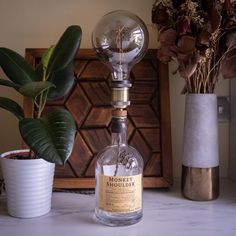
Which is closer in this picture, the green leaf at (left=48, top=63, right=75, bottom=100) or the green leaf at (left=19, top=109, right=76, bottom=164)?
the green leaf at (left=19, top=109, right=76, bottom=164)

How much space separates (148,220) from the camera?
29.0 inches

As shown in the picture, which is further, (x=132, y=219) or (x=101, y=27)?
(x=101, y=27)

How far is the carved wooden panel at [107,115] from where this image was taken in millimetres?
945

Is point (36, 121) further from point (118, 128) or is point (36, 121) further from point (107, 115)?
point (107, 115)

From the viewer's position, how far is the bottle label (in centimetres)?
70

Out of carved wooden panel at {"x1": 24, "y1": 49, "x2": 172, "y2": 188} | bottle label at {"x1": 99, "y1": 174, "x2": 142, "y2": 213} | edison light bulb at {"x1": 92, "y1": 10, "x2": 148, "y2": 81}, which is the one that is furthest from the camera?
carved wooden panel at {"x1": 24, "y1": 49, "x2": 172, "y2": 188}

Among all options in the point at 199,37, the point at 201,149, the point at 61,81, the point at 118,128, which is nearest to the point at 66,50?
the point at 61,81

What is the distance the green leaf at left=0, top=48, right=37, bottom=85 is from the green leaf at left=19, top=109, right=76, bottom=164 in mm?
140

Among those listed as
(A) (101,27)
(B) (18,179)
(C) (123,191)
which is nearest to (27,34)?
(A) (101,27)

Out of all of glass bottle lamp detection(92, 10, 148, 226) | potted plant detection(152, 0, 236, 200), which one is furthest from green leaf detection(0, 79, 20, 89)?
potted plant detection(152, 0, 236, 200)

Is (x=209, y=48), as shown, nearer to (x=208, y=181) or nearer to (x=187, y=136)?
(x=187, y=136)

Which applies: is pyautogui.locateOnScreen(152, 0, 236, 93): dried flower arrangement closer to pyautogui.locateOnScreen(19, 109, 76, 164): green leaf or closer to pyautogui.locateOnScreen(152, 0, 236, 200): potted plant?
pyautogui.locateOnScreen(152, 0, 236, 200): potted plant

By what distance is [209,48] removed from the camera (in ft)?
2.63

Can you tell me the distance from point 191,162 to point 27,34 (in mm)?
661
